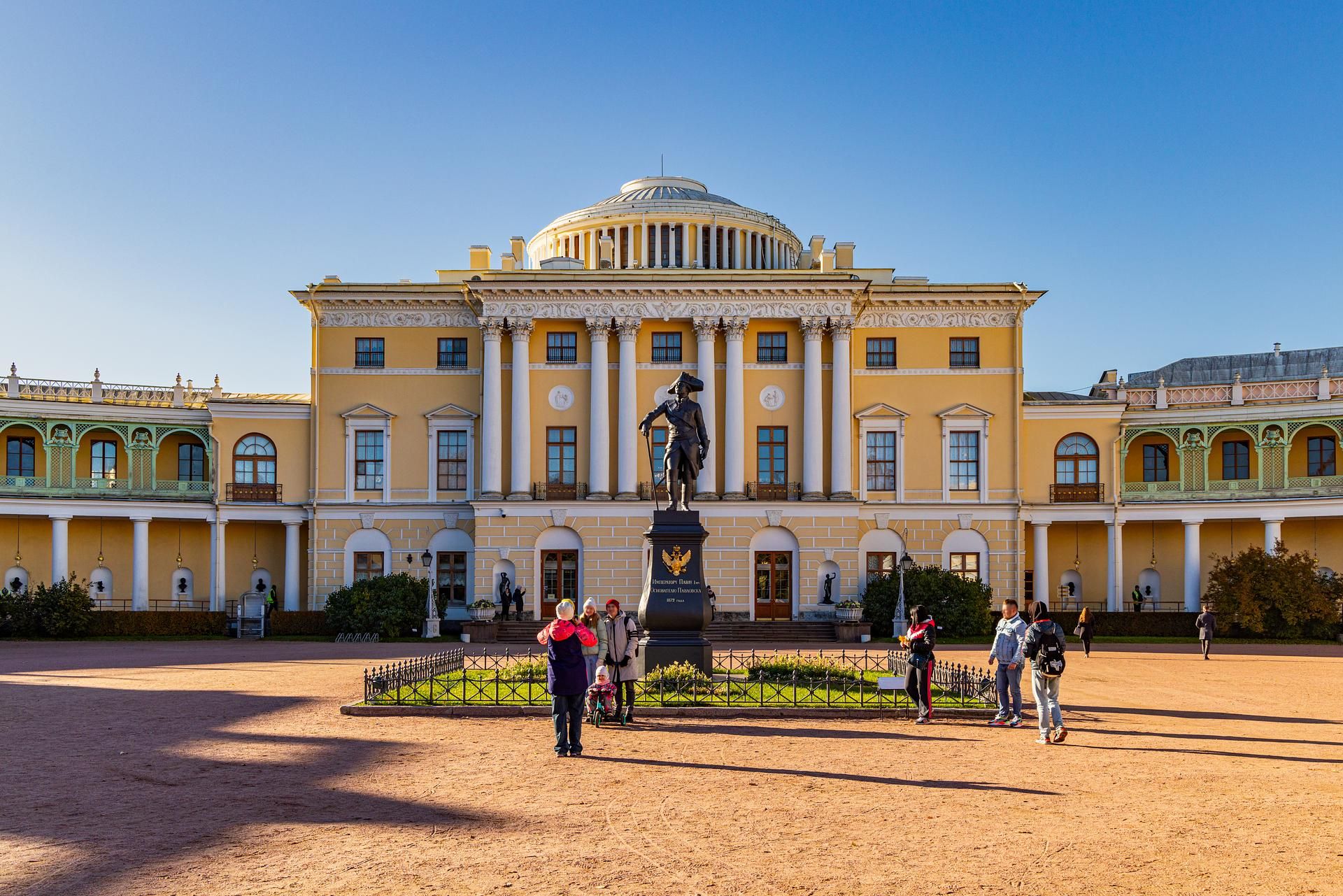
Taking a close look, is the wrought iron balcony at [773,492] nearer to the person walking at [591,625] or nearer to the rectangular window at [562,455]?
the rectangular window at [562,455]

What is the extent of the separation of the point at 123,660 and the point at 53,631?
42.6ft

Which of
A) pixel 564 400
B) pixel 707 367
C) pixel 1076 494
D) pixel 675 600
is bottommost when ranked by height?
pixel 675 600

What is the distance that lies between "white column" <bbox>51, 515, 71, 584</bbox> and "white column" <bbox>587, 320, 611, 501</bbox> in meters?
21.1

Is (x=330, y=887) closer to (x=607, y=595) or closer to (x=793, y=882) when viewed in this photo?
(x=793, y=882)

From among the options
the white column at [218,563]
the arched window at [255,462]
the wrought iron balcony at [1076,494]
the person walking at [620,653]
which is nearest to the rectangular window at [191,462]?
the arched window at [255,462]

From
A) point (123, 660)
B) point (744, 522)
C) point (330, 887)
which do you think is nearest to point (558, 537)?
point (744, 522)

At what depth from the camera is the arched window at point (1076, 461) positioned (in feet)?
158

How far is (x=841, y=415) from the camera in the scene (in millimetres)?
→ 45406

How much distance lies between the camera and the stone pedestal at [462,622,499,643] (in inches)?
1631

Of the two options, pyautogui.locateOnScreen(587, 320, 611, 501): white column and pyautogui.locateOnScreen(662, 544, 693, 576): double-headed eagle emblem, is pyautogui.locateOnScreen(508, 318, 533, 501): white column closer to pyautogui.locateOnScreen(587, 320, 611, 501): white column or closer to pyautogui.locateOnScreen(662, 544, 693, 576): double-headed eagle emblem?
pyautogui.locateOnScreen(587, 320, 611, 501): white column

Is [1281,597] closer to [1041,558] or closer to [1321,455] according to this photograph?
[1041,558]

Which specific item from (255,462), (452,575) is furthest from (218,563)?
(452,575)

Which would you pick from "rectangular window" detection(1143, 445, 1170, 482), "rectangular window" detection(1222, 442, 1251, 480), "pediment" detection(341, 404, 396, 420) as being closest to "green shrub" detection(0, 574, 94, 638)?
"pediment" detection(341, 404, 396, 420)

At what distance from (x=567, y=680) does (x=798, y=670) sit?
9096 millimetres
